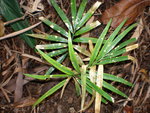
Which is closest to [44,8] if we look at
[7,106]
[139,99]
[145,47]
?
[7,106]

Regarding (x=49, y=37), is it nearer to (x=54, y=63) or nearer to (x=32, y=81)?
(x=54, y=63)

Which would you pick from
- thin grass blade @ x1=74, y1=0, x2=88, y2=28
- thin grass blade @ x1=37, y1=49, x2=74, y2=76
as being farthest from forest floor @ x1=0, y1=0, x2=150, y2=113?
thin grass blade @ x1=37, y1=49, x2=74, y2=76

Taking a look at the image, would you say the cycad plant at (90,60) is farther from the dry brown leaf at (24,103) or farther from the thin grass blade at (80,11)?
the dry brown leaf at (24,103)

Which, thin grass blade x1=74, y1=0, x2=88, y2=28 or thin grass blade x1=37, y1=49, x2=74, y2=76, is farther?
thin grass blade x1=74, y1=0, x2=88, y2=28

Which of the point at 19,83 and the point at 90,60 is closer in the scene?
Result: the point at 90,60

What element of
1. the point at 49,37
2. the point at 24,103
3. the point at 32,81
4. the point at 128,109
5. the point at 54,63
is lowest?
the point at 128,109

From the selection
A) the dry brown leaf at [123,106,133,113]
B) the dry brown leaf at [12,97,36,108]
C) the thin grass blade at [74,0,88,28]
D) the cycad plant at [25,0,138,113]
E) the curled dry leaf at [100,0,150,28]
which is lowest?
the dry brown leaf at [123,106,133,113]

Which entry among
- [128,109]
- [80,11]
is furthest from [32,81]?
[128,109]

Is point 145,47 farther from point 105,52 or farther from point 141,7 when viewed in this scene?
point 105,52

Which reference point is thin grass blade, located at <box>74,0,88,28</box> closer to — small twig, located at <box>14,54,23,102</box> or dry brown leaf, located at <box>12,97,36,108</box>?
small twig, located at <box>14,54,23,102</box>

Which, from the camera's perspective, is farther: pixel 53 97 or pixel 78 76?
pixel 53 97

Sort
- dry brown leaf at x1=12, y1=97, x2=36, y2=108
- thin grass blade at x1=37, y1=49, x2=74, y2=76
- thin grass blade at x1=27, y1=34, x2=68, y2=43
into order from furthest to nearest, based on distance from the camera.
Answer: dry brown leaf at x1=12, y1=97, x2=36, y2=108, thin grass blade at x1=27, y1=34, x2=68, y2=43, thin grass blade at x1=37, y1=49, x2=74, y2=76
